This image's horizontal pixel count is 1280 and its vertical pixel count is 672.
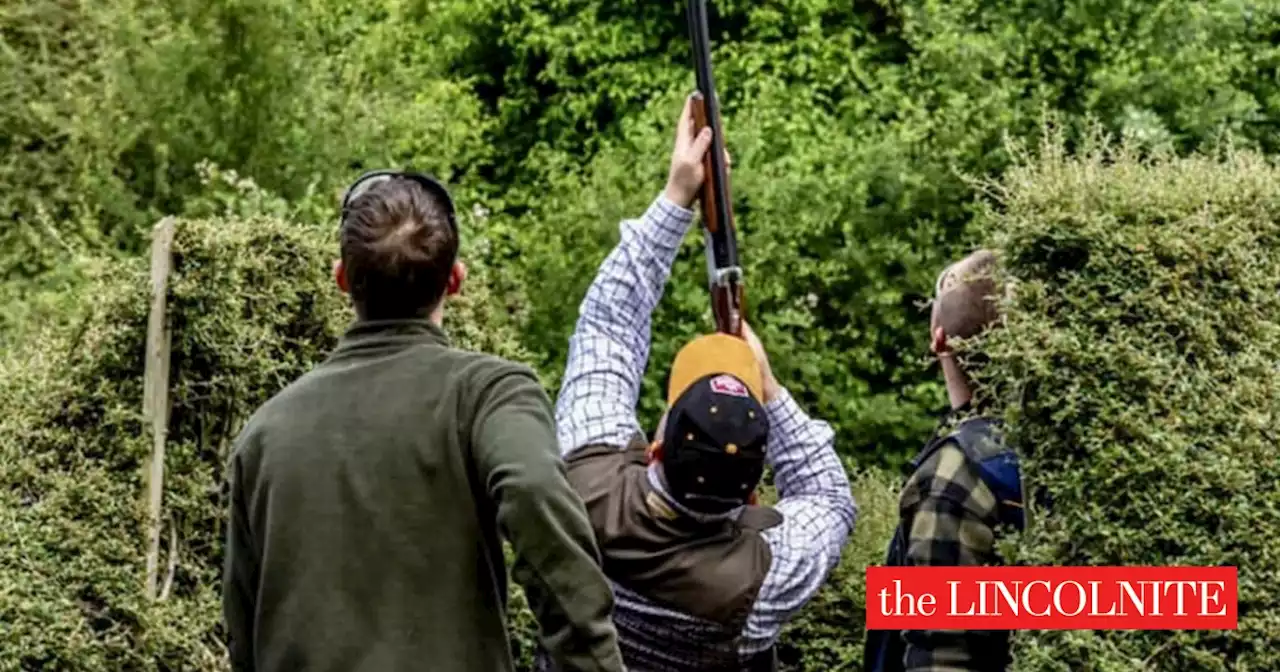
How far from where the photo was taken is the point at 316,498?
2.88m

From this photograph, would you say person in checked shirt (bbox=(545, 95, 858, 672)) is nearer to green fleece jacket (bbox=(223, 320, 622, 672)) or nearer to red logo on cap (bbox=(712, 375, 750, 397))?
red logo on cap (bbox=(712, 375, 750, 397))

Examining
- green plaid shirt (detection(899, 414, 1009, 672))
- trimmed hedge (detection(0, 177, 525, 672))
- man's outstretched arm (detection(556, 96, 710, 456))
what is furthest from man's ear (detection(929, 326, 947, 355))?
trimmed hedge (detection(0, 177, 525, 672))

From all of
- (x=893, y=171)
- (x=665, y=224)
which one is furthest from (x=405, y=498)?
(x=893, y=171)

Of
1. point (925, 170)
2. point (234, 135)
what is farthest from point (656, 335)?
point (234, 135)

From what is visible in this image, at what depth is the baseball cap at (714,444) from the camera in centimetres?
312

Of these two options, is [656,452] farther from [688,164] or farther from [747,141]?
[747,141]

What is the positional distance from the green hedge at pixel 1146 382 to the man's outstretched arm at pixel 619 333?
2.30ft

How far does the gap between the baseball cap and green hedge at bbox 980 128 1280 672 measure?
0.69 metres

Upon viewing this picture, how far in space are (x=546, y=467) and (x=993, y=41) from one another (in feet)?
25.4

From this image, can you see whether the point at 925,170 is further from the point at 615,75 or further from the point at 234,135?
the point at 615,75

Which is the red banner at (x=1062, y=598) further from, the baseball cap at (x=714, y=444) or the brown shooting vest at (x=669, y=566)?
the baseball cap at (x=714, y=444)

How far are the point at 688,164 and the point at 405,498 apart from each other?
4.24ft

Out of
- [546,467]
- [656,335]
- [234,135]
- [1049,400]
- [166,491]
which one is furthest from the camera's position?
[234,135]

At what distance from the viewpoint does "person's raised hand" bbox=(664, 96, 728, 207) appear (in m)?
3.79
